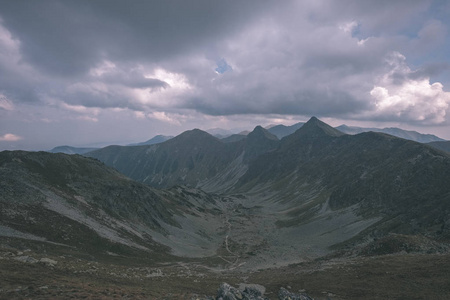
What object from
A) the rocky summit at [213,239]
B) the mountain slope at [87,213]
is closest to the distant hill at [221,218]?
the mountain slope at [87,213]

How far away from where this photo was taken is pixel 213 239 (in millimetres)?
121188

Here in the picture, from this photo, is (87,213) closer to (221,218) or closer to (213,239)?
(213,239)

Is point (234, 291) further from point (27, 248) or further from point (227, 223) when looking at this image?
point (227, 223)

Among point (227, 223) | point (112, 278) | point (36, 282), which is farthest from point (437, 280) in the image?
point (227, 223)

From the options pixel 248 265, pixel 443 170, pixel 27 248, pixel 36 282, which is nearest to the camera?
pixel 36 282

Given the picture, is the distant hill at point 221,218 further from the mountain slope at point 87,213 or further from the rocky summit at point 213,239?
the rocky summit at point 213,239

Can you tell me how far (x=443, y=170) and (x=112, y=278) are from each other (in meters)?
168

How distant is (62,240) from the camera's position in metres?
60.0

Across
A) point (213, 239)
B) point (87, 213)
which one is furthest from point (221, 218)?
point (87, 213)

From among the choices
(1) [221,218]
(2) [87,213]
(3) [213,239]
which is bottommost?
(1) [221,218]

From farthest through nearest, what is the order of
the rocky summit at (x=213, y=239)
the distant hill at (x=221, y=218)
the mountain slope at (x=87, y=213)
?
the distant hill at (x=221, y=218) < the mountain slope at (x=87, y=213) < the rocky summit at (x=213, y=239)

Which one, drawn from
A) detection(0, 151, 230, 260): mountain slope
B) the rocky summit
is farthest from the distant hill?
the rocky summit

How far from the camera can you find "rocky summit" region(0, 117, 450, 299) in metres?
35.0

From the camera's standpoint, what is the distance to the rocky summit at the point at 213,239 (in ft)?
115
